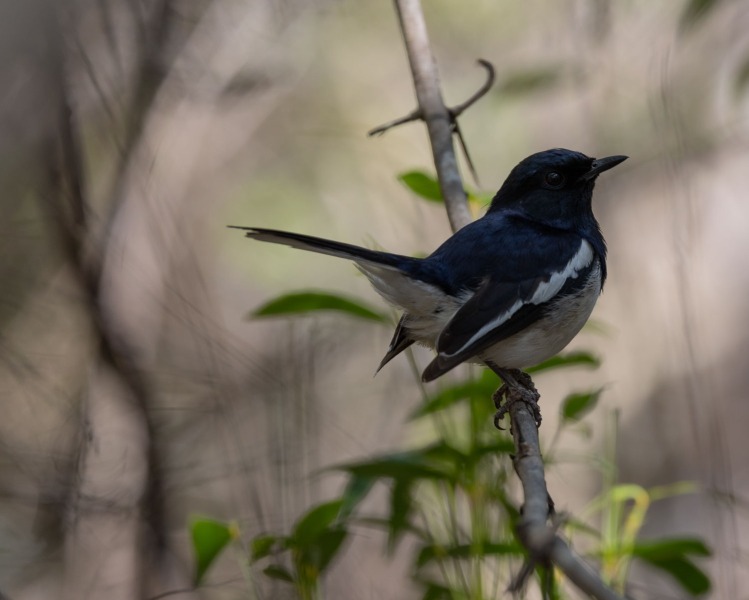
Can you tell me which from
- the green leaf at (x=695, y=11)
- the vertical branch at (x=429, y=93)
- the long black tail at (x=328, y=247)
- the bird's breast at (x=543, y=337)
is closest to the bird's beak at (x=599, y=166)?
the bird's breast at (x=543, y=337)

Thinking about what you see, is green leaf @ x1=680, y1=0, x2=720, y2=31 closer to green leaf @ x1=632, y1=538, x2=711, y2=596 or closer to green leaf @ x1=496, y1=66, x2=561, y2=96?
green leaf @ x1=632, y1=538, x2=711, y2=596

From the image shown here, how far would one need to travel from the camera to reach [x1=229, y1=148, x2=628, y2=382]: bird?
3027 mm

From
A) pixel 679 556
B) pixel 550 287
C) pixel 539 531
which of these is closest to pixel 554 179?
pixel 550 287

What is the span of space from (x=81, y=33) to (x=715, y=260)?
442 centimetres

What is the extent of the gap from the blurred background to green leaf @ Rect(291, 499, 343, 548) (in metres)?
0.62

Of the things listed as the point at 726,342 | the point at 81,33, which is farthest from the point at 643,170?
the point at 81,33

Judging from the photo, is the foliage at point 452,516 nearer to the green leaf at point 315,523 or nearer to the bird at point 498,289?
the green leaf at point 315,523

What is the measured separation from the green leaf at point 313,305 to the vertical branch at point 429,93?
56cm

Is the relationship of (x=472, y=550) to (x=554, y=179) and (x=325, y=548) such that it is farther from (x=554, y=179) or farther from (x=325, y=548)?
(x=554, y=179)

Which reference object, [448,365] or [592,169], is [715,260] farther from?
[448,365]

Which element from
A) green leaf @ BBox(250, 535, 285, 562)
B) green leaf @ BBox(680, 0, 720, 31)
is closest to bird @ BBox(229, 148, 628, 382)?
green leaf @ BBox(250, 535, 285, 562)

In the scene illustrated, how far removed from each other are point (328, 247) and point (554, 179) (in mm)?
1167

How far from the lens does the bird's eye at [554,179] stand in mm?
3480

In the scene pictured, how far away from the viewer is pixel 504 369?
126 inches
